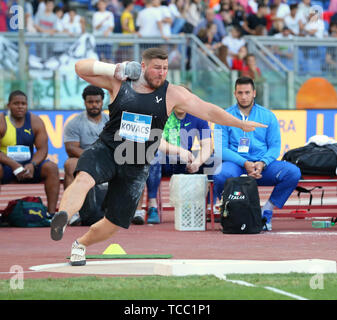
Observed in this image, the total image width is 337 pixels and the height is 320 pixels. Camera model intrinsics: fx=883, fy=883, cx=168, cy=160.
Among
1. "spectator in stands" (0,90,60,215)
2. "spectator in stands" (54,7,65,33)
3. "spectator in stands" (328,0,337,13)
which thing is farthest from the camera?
"spectator in stands" (328,0,337,13)

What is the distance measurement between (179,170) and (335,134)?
8433 mm

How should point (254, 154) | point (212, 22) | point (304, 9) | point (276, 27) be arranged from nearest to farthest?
point (254, 154) < point (212, 22) < point (276, 27) < point (304, 9)

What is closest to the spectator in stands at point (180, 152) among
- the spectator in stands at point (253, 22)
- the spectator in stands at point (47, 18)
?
the spectator in stands at point (47, 18)

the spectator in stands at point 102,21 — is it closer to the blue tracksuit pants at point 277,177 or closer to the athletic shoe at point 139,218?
the athletic shoe at point 139,218

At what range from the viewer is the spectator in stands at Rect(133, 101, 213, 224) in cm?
1198

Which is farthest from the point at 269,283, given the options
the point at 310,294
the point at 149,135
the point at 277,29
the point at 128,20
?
the point at 277,29

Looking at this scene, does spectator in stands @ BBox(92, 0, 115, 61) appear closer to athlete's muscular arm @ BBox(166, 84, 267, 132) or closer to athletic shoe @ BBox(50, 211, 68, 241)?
athlete's muscular arm @ BBox(166, 84, 267, 132)

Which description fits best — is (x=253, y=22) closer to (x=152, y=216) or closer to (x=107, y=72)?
(x=152, y=216)

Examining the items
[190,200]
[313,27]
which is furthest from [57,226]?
[313,27]

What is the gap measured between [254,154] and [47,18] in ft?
35.8

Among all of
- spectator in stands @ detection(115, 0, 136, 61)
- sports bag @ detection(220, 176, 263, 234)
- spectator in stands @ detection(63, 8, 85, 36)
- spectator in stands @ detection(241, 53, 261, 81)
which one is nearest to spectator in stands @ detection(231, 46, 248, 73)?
spectator in stands @ detection(241, 53, 261, 81)

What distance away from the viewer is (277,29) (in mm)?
24109

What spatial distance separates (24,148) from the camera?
12578 mm

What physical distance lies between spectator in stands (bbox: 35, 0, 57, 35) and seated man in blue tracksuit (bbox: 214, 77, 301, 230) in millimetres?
10222
